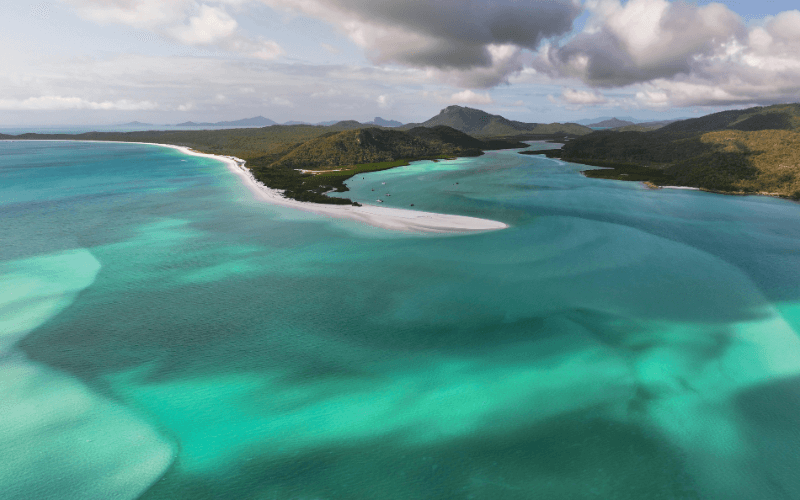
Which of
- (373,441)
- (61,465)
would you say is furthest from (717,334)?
(61,465)

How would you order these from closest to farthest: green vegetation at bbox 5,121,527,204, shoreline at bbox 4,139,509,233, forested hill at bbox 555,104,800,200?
shoreline at bbox 4,139,509,233
forested hill at bbox 555,104,800,200
green vegetation at bbox 5,121,527,204

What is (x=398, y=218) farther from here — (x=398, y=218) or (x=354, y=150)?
(x=354, y=150)

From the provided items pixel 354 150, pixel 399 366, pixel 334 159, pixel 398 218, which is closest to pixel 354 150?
pixel 354 150

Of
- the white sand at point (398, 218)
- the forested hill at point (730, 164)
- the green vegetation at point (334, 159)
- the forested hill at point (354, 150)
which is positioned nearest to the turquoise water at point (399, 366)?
the white sand at point (398, 218)

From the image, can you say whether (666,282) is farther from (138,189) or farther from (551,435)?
(138,189)

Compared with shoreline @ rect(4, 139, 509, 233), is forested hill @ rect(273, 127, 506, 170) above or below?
above

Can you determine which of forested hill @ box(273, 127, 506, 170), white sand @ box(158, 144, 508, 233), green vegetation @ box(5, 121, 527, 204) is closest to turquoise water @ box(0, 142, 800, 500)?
white sand @ box(158, 144, 508, 233)

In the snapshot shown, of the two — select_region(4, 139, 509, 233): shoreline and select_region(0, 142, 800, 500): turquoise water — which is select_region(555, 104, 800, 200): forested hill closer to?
select_region(0, 142, 800, 500): turquoise water

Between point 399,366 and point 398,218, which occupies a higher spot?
point 398,218
